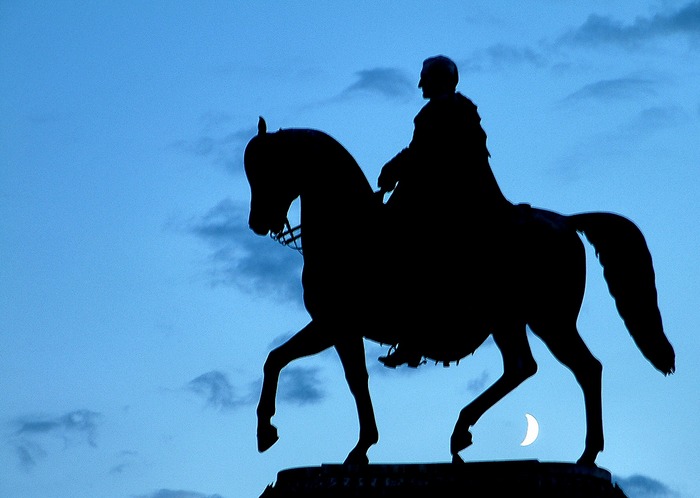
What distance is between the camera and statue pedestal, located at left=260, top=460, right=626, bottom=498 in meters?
13.0

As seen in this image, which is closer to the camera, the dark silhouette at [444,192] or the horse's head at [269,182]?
the dark silhouette at [444,192]

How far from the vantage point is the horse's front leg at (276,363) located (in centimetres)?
1395

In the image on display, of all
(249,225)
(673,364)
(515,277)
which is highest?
(249,225)

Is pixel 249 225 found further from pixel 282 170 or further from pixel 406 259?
pixel 406 259

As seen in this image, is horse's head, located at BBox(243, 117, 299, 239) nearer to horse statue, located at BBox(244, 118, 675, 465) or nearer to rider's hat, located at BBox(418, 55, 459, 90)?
horse statue, located at BBox(244, 118, 675, 465)

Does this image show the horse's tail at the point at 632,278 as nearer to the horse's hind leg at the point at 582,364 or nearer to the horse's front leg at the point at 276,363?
the horse's hind leg at the point at 582,364

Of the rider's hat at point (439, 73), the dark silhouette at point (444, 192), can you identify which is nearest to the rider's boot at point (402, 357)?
the dark silhouette at point (444, 192)

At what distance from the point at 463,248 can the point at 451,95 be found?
1.60 meters

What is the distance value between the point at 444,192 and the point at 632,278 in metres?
1.97

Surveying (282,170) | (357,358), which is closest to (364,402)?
(357,358)

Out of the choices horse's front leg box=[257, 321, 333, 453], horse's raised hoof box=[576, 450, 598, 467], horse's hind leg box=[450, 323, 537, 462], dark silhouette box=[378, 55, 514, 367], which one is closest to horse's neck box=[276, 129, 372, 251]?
dark silhouette box=[378, 55, 514, 367]

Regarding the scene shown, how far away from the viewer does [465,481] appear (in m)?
13.0

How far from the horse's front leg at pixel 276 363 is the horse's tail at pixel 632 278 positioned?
2.75 metres

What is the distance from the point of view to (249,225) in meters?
14.6
